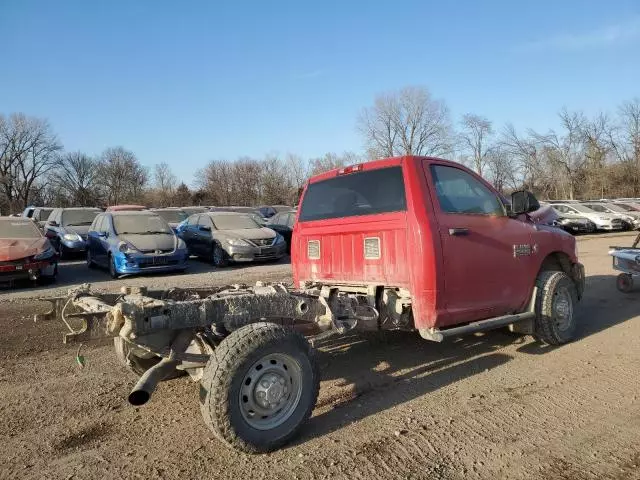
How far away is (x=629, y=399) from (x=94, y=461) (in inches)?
162

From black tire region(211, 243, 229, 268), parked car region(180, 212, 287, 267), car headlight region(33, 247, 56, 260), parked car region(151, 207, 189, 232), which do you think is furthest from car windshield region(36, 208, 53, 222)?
car headlight region(33, 247, 56, 260)

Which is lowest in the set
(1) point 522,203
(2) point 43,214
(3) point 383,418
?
(3) point 383,418

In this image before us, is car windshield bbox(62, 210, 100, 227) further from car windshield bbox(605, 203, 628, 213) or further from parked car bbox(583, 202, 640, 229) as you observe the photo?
car windshield bbox(605, 203, 628, 213)

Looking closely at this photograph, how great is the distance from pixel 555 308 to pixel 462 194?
1.81 m

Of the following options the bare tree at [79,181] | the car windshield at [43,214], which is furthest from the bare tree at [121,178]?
the car windshield at [43,214]

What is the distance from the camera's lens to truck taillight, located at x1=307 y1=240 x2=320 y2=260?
202 inches

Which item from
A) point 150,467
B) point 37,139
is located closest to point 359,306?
point 150,467

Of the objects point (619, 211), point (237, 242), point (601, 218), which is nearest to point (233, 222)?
point (237, 242)

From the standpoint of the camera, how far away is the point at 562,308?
553cm

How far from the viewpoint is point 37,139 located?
60.4m

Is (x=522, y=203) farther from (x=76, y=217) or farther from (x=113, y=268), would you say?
(x=76, y=217)

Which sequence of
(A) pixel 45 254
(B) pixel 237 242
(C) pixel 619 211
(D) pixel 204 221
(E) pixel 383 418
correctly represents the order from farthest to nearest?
(C) pixel 619 211 → (D) pixel 204 221 → (B) pixel 237 242 → (A) pixel 45 254 → (E) pixel 383 418

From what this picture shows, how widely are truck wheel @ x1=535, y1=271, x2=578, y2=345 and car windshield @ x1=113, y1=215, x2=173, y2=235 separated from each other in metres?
9.69

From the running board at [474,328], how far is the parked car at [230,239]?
9.49 meters
